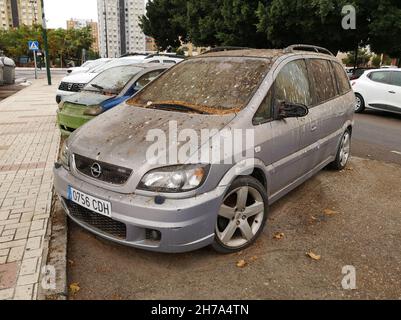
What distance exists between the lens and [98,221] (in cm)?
316

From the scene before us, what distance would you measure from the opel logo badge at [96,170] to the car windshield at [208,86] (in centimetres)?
96

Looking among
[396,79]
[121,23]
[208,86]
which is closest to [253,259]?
[208,86]

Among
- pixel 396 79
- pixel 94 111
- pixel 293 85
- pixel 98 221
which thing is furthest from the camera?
pixel 396 79

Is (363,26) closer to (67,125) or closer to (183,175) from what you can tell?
(67,125)

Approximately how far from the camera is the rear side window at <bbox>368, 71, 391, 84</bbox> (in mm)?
11102

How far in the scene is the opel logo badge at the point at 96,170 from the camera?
308 cm

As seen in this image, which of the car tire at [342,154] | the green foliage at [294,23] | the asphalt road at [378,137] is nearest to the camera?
the car tire at [342,154]

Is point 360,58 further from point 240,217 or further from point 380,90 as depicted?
point 240,217

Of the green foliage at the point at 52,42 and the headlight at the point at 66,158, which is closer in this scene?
the headlight at the point at 66,158

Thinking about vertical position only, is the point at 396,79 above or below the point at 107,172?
above

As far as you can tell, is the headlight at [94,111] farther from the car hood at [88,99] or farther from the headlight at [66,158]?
the headlight at [66,158]

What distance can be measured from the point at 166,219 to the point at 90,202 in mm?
712

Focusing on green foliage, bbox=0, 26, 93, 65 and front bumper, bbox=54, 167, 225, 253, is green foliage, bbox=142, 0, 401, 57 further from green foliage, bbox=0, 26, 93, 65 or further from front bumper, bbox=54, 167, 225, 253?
green foliage, bbox=0, 26, 93, 65

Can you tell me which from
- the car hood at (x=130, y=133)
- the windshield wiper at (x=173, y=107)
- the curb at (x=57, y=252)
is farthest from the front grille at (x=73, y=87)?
the windshield wiper at (x=173, y=107)
